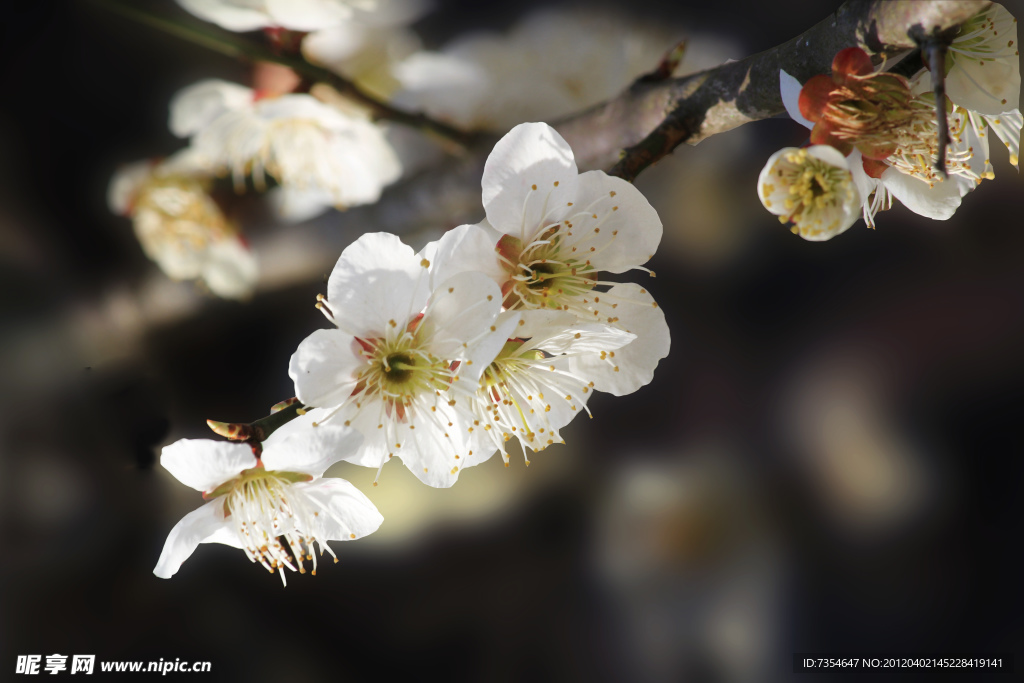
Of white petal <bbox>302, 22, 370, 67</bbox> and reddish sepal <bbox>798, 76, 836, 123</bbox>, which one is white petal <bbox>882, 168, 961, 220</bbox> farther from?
white petal <bbox>302, 22, 370, 67</bbox>

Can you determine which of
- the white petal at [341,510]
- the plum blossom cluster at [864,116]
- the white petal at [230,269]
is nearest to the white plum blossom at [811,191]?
the plum blossom cluster at [864,116]

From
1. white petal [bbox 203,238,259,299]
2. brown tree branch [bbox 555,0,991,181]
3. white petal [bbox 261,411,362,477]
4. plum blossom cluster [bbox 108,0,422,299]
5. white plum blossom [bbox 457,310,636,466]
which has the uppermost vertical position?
plum blossom cluster [bbox 108,0,422,299]

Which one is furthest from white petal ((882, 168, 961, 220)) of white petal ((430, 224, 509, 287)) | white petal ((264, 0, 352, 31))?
white petal ((264, 0, 352, 31))

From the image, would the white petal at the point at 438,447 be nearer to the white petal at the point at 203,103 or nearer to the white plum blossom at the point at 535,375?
the white plum blossom at the point at 535,375

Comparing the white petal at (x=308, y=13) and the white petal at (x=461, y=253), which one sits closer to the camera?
the white petal at (x=461, y=253)

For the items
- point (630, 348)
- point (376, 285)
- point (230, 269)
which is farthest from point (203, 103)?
point (630, 348)

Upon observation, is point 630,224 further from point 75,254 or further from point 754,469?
point 75,254

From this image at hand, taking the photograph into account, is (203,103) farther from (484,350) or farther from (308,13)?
(484,350)

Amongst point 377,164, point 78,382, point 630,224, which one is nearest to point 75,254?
point 78,382
